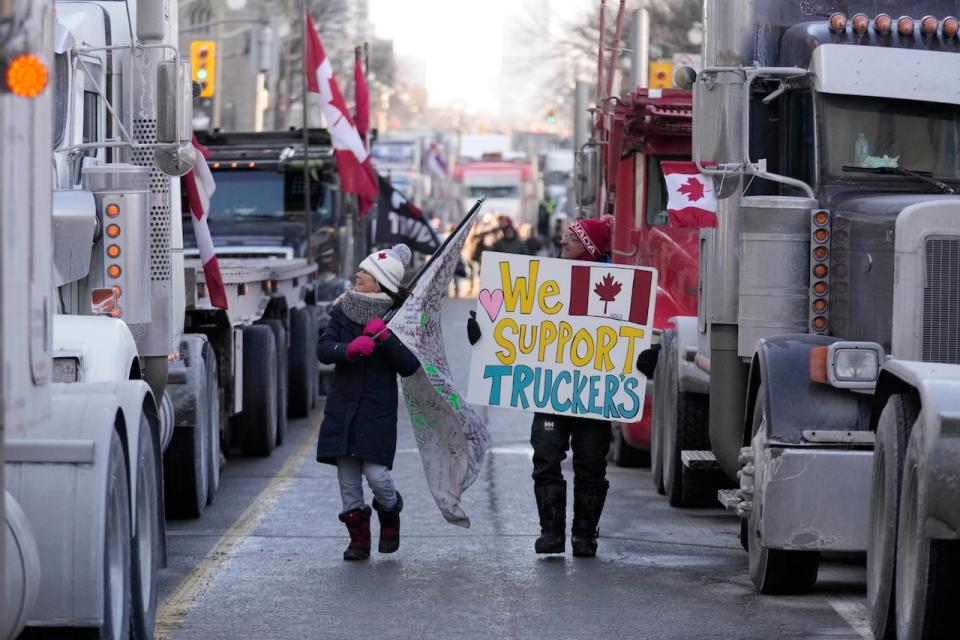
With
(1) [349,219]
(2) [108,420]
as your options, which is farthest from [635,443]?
(1) [349,219]

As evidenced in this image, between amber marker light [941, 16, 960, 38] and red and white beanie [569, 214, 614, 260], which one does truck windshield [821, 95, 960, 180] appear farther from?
red and white beanie [569, 214, 614, 260]

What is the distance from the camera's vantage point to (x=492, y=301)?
35.7ft

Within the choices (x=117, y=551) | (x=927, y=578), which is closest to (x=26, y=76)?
(x=117, y=551)

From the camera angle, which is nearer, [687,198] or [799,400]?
[799,400]

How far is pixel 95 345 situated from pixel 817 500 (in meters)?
3.16

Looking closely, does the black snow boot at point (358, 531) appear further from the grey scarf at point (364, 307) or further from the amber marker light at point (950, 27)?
the amber marker light at point (950, 27)

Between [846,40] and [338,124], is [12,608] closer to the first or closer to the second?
[846,40]

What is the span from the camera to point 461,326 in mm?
32656

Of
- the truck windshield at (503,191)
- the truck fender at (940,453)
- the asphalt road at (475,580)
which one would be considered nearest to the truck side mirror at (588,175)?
the asphalt road at (475,580)

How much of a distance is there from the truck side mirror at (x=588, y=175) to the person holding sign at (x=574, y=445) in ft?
21.8

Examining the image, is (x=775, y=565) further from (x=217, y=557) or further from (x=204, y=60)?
(x=204, y=60)

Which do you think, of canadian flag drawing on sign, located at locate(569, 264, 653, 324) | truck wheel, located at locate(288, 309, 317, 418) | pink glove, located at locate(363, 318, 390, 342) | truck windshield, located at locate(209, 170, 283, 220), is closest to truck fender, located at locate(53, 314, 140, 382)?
pink glove, located at locate(363, 318, 390, 342)

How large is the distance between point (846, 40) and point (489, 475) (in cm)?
532

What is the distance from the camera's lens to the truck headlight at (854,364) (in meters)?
8.60
